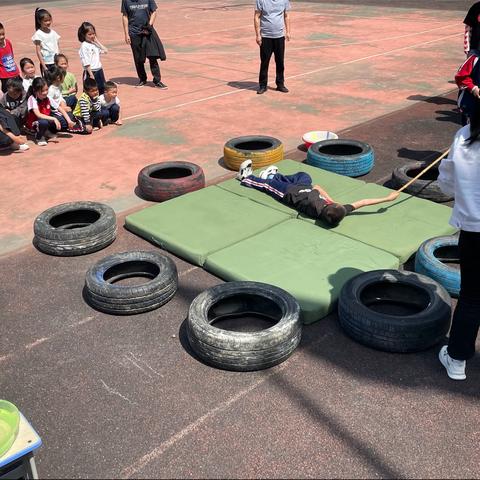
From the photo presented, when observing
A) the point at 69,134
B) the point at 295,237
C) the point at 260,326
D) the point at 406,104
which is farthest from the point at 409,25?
the point at 260,326

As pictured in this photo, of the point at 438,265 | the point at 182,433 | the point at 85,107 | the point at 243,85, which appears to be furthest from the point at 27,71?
the point at 182,433

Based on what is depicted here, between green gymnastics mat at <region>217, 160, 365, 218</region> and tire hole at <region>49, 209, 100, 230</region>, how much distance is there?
5.45 ft

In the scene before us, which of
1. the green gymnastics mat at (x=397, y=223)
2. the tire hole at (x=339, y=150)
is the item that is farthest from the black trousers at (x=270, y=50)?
the green gymnastics mat at (x=397, y=223)

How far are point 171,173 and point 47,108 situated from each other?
3136 mm

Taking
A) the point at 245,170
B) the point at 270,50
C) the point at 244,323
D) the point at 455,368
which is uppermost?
the point at 270,50

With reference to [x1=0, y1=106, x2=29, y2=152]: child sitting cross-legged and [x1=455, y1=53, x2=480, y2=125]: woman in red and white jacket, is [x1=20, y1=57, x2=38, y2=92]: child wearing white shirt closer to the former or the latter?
[x1=0, y1=106, x2=29, y2=152]: child sitting cross-legged

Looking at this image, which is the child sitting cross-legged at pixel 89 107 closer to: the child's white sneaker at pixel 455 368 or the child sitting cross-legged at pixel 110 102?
the child sitting cross-legged at pixel 110 102

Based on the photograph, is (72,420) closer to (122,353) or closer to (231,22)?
(122,353)

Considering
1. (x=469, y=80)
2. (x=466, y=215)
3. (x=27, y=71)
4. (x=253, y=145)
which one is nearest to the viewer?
(x=466, y=215)

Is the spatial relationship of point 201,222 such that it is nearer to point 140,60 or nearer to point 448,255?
point 448,255

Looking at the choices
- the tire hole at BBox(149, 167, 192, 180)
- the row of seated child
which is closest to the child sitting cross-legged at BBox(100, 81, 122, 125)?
the row of seated child

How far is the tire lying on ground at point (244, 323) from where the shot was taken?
3959mm

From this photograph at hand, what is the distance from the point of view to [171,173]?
754 cm

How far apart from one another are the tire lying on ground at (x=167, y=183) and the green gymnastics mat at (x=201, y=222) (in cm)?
21
